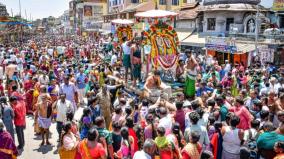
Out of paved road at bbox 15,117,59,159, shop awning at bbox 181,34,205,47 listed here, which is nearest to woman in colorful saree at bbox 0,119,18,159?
paved road at bbox 15,117,59,159

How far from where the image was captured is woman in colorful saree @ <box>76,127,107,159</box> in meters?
4.88

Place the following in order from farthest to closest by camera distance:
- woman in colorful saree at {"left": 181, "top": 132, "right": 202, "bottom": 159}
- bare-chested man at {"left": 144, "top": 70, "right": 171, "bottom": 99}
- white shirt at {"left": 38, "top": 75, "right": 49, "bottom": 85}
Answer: white shirt at {"left": 38, "top": 75, "right": 49, "bottom": 85} < bare-chested man at {"left": 144, "top": 70, "right": 171, "bottom": 99} < woman in colorful saree at {"left": 181, "top": 132, "right": 202, "bottom": 159}

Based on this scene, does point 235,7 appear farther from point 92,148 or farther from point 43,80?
point 92,148

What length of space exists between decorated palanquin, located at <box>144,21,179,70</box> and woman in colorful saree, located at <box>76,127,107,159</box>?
21.1ft

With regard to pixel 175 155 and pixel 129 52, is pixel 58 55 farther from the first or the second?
pixel 175 155

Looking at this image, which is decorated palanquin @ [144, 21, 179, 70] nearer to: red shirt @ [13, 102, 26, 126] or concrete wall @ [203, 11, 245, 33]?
red shirt @ [13, 102, 26, 126]

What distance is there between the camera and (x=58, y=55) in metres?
21.4

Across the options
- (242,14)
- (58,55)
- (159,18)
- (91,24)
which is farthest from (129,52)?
(91,24)

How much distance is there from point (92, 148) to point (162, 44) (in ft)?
22.4

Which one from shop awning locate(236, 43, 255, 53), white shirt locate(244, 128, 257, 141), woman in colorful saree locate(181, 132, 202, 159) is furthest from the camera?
shop awning locate(236, 43, 255, 53)

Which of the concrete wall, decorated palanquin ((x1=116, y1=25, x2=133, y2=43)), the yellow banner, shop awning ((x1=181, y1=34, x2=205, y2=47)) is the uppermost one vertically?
the yellow banner

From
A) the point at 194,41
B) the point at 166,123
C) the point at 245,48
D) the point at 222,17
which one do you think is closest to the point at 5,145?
the point at 166,123

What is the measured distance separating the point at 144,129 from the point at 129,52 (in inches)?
221

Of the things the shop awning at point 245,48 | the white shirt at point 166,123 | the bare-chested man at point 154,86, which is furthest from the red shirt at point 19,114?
the shop awning at point 245,48
